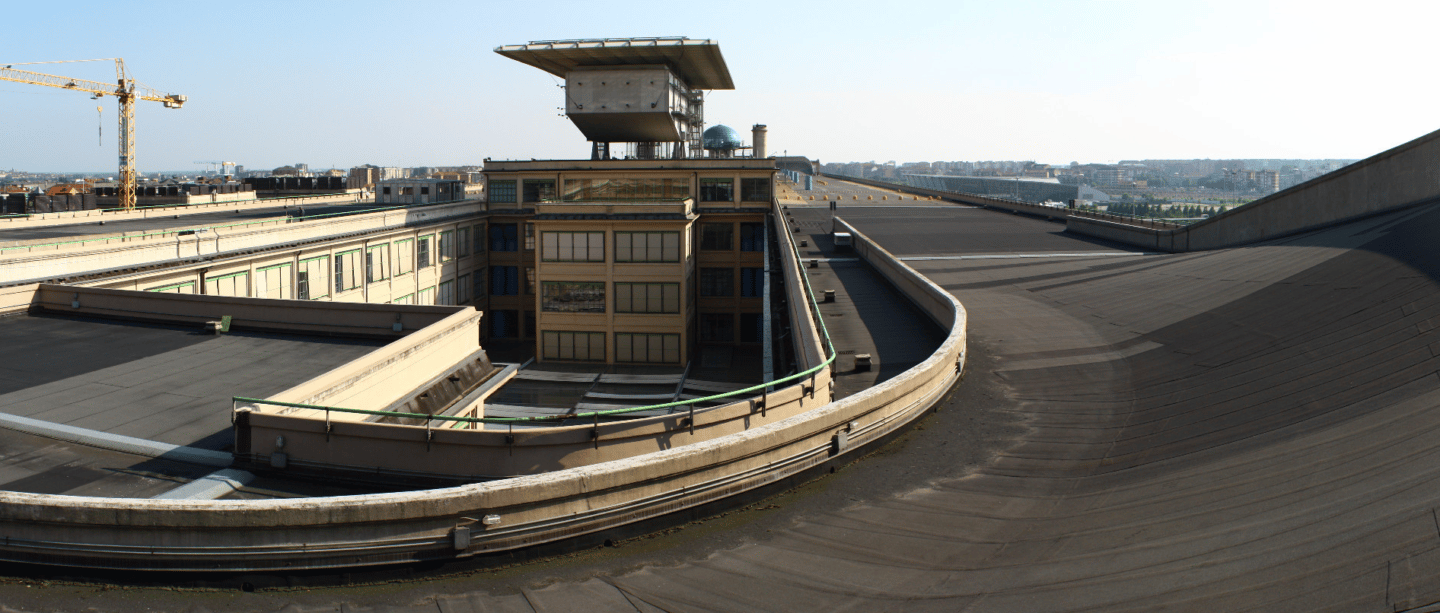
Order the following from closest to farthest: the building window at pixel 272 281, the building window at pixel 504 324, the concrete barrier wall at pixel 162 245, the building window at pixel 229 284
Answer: the concrete barrier wall at pixel 162 245 < the building window at pixel 229 284 < the building window at pixel 272 281 < the building window at pixel 504 324

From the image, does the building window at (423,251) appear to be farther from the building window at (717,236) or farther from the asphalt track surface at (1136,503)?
the asphalt track surface at (1136,503)

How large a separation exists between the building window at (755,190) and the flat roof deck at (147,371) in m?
45.2

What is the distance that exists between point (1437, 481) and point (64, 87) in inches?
5568

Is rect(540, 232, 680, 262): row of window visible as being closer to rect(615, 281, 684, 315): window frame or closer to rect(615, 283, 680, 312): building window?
rect(615, 281, 684, 315): window frame

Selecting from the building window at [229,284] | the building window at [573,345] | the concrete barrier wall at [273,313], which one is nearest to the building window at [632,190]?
the building window at [573,345]

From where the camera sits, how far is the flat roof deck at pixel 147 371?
1308 cm

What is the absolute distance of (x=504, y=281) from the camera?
64.5 metres

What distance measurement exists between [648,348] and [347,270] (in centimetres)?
1649

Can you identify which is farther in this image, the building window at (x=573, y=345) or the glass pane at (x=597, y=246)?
the building window at (x=573, y=345)

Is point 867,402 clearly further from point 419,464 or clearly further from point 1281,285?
point 1281,285

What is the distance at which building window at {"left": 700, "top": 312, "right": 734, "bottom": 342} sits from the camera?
6075cm

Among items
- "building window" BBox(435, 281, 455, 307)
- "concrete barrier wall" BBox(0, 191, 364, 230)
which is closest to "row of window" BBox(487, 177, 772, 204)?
"building window" BBox(435, 281, 455, 307)

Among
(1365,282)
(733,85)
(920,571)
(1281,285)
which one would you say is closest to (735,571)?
(920,571)

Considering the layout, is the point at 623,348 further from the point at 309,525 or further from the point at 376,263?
the point at 309,525
